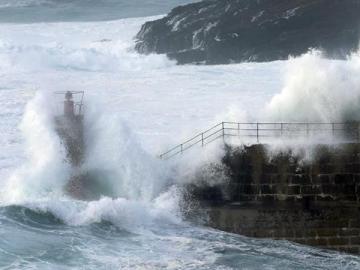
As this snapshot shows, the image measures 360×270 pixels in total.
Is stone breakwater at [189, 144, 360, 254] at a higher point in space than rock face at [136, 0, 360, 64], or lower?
lower

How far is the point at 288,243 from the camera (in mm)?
12891

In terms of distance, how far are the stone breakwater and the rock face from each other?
2099 centimetres

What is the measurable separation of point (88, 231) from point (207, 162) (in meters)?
2.36

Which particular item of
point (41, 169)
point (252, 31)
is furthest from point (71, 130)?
A: point (252, 31)

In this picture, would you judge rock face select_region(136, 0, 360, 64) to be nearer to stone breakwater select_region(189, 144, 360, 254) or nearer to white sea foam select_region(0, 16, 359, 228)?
white sea foam select_region(0, 16, 359, 228)

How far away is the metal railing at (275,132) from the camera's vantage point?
45.9 ft

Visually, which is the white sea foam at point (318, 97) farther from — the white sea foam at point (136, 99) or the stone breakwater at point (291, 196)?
the stone breakwater at point (291, 196)

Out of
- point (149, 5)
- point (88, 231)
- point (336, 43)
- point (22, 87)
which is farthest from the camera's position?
point (149, 5)

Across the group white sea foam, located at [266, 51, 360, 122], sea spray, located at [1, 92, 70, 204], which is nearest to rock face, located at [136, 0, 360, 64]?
white sea foam, located at [266, 51, 360, 122]

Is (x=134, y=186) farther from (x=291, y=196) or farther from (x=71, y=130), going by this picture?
(x=291, y=196)

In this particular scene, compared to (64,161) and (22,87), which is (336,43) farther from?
(64,161)

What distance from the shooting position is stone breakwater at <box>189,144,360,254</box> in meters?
13.0

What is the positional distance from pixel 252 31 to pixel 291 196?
24.9 m

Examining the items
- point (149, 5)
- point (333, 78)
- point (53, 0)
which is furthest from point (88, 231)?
point (53, 0)
